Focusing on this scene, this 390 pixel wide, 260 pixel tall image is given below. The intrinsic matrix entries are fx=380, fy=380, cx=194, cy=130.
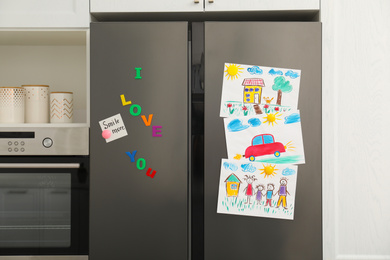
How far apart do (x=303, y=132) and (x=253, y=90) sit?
10.6 inches

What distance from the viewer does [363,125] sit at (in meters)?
1.63

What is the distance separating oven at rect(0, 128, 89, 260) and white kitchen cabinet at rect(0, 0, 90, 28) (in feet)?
1.57

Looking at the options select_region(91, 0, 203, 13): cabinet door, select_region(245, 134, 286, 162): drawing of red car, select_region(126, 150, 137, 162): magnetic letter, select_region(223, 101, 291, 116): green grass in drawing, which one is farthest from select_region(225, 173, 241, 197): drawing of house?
select_region(91, 0, 203, 13): cabinet door

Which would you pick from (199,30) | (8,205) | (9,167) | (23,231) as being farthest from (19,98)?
(199,30)

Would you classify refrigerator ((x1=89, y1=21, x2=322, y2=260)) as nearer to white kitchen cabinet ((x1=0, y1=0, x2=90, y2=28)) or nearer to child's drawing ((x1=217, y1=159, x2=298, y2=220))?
child's drawing ((x1=217, y1=159, x2=298, y2=220))

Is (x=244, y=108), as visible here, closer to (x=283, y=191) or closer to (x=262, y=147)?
(x=262, y=147)

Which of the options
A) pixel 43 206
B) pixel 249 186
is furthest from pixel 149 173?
pixel 43 206

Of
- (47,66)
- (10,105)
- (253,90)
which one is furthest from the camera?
(47,66)

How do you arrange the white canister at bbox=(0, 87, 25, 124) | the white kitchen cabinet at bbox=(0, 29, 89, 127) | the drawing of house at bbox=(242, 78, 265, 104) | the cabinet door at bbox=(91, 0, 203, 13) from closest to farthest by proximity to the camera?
the drawing of house at bbox=(242, 78, 265, 104) < the cabinet door at bbox=(91, 0, 203, 13) < the white canister at bbox=(0, 87, 25, 124) < the white kitchen cabinet at bbox=(0, 29, 89, 127)

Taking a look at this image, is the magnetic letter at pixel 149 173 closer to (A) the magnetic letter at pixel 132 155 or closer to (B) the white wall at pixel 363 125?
(A) the magnetic letter at pixel 132 155

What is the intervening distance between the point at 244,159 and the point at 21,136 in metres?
0.98

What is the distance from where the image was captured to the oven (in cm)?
166

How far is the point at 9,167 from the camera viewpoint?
165 centimetres

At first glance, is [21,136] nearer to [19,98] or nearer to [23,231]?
[19,98]
